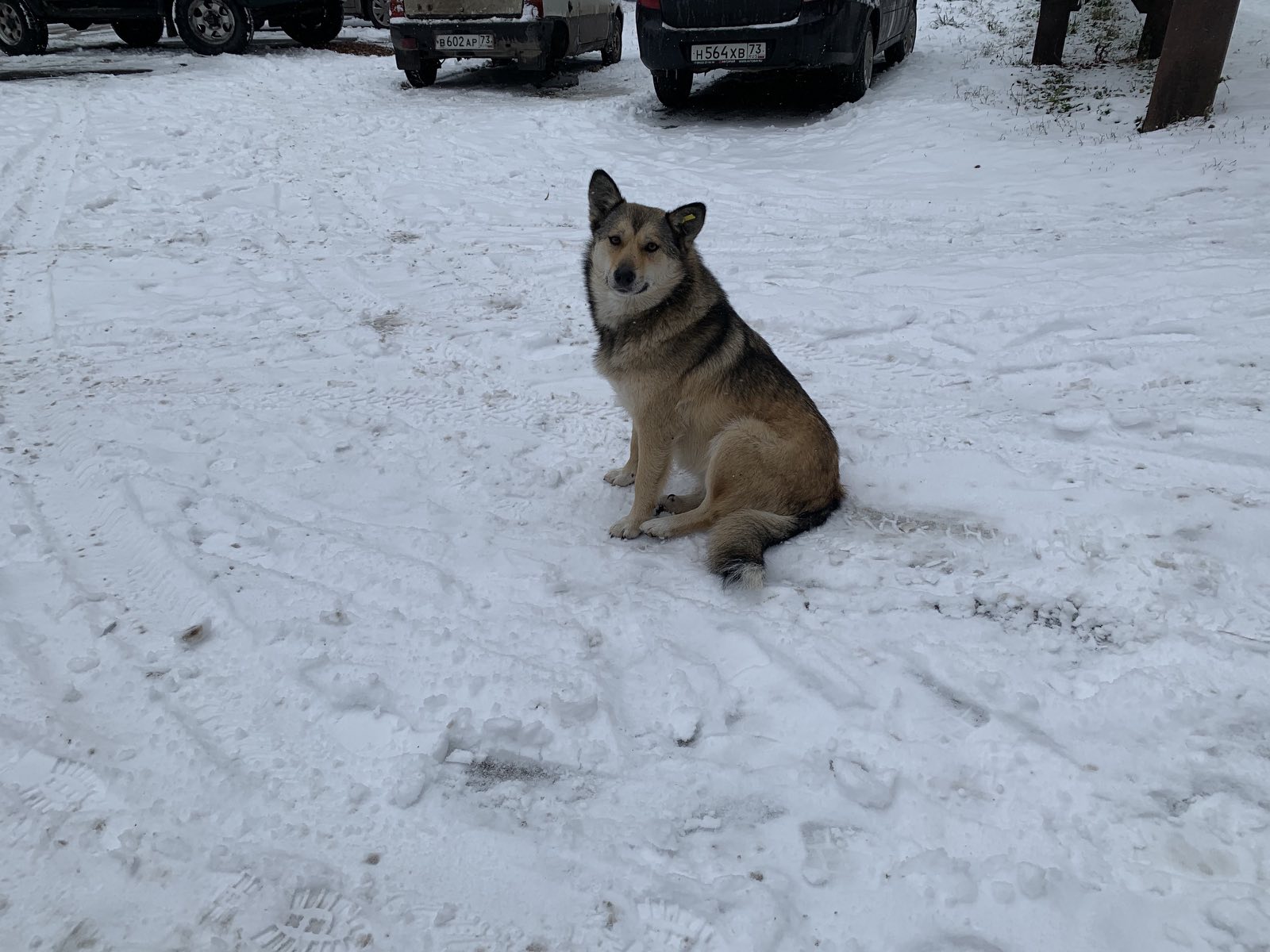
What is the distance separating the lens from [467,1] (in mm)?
10664

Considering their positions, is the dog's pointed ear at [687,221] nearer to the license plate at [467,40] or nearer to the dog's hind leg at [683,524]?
the dog's hind leg at [683,524]

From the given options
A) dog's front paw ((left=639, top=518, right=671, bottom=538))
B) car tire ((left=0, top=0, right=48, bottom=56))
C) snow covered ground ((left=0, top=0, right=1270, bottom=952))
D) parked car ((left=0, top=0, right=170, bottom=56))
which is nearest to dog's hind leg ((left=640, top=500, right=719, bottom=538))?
dog's front paw ((left=639, top=518, right=671, bottom=538))

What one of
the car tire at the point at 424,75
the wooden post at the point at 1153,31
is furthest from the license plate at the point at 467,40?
the wooden post at the point at 1153,31

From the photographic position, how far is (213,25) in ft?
43.1

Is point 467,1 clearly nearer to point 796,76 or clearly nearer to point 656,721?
point 796,76

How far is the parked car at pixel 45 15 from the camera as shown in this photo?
12789 millimetres

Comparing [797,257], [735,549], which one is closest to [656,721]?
[735,549]

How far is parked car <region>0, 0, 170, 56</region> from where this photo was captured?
12.8 metres

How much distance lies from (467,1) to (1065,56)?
334 inches

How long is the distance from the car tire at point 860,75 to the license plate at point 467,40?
4.97 meters

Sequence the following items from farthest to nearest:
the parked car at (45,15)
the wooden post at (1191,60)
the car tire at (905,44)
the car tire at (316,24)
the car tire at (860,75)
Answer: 1. the car tire at (316,24)
2. the parked car at (45,15)
3. the car tire at (905,44)
4. the car tire at (860,75)
5. the wooden post at (1191,60)

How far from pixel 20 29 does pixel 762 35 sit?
42.2ft

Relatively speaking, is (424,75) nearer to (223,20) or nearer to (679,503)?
(223,20)

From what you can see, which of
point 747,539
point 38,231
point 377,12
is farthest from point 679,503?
point 377,12
